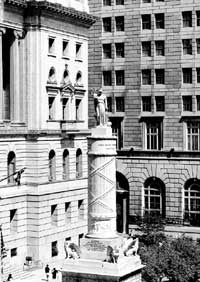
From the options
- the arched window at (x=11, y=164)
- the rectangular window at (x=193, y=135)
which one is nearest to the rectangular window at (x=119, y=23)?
the rectangular window at (x=193, y=135)

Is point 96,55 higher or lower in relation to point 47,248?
higher

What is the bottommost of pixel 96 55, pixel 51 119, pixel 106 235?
pixel 106 235

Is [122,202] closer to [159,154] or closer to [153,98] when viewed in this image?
[159,154]

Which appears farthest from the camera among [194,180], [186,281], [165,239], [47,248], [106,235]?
[194,180]

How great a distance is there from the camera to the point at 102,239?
47.2m

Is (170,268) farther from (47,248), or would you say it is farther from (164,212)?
(164,212)

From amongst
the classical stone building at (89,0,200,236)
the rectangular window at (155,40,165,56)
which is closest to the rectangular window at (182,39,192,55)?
the classical stone building at (89,0,200,236)

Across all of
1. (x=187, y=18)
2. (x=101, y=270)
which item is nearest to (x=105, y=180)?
(x=101, y=270)

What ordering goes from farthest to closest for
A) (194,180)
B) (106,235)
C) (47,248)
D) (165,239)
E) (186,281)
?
(194,180) → (47,248) → (165,239) → (186,281) → (106,235)

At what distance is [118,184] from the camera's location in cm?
10262

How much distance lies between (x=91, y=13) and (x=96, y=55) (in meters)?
4.46

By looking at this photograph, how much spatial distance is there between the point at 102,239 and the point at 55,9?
4382 cm

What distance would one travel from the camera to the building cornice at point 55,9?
8512 cm

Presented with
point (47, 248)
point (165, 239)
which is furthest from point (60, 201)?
point (165, 239)
